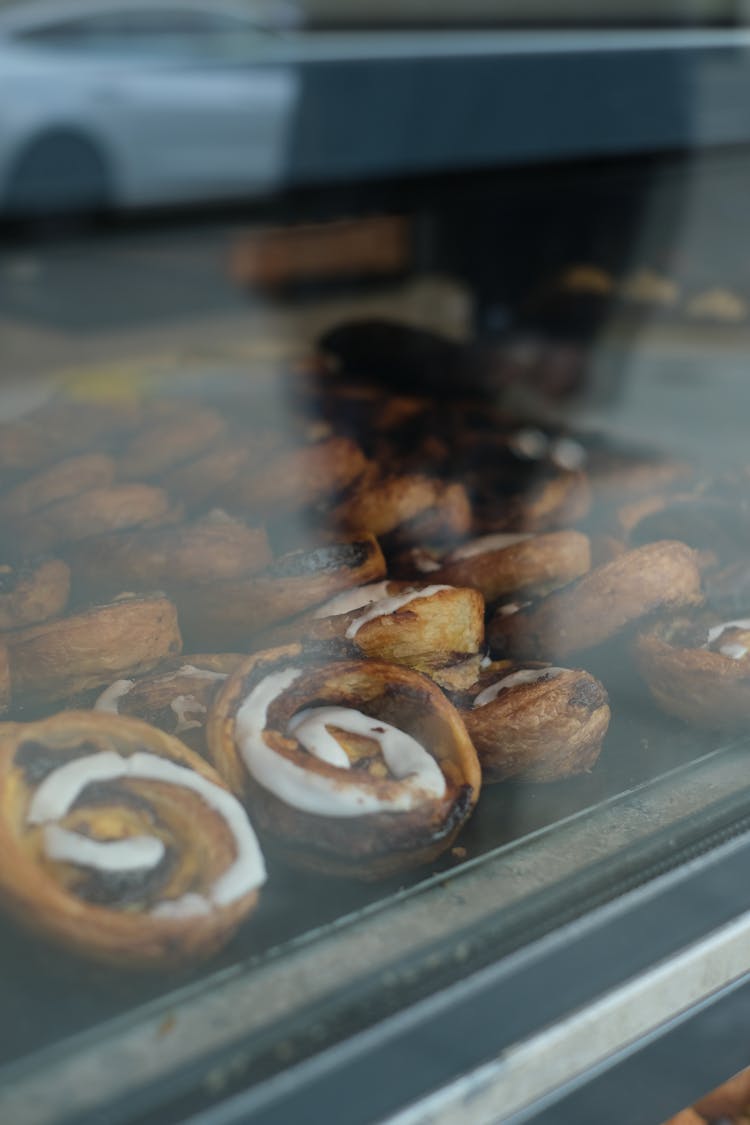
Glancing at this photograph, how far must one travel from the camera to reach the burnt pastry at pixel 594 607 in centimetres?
118

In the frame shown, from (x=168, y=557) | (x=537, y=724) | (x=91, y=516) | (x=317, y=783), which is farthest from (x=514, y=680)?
(x=91, y=516)

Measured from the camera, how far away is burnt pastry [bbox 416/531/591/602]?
49.4 inches

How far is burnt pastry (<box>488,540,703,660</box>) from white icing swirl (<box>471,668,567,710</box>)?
5cm

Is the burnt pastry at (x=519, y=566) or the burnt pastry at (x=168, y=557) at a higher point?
the burnt pastry at (x=168, y=557)

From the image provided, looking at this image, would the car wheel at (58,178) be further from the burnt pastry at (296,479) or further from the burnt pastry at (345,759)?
the burnt pastry at (345,759)

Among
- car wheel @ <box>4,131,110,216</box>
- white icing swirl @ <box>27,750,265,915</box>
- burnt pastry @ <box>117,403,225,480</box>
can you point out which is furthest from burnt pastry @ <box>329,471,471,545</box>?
car wheel @ <box>4,131,110,216</box>

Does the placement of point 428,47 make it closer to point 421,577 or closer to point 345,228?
point 345,228

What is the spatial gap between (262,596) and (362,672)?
19 cm

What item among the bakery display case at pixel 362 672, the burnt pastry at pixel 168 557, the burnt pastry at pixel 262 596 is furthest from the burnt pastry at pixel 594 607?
the burnt pastry at pixel 168 557

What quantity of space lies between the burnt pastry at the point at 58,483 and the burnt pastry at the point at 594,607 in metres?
0.52

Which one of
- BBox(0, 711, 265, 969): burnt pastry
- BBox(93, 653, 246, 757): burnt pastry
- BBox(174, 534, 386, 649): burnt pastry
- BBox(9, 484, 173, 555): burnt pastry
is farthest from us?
BBox(9, 484, 173, 555): burnt pastry

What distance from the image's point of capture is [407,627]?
1.08 m

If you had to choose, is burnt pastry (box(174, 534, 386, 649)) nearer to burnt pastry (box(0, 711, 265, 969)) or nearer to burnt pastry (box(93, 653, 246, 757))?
burnt pastry (box(93, 653, 246, 757))

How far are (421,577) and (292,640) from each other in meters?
0.25
